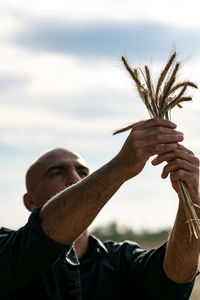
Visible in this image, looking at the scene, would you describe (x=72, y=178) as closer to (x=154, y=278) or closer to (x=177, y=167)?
(x=154, y=278)

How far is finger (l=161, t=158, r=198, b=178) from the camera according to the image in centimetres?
354

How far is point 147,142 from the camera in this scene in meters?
3.44

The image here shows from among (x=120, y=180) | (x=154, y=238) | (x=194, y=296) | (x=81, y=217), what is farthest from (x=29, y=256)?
(x=154, y=238)

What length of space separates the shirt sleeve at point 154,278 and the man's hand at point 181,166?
3.55ft

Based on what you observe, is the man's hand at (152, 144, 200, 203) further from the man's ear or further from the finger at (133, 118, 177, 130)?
the man's ear

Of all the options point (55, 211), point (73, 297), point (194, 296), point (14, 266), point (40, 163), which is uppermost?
point (40, 163)

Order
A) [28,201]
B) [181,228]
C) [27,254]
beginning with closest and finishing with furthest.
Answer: [27,254]
[181,228]
[28,201]

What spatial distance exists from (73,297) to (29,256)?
40.2 inches

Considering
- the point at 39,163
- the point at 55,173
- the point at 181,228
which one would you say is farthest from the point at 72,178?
the point at 181,228

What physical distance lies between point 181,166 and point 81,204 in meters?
0.65

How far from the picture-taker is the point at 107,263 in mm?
5121

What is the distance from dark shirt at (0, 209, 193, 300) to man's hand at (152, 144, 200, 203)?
0.82m

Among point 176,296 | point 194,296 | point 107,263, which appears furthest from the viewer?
point 194,296

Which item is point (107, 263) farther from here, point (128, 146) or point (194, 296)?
point (194, 296)
